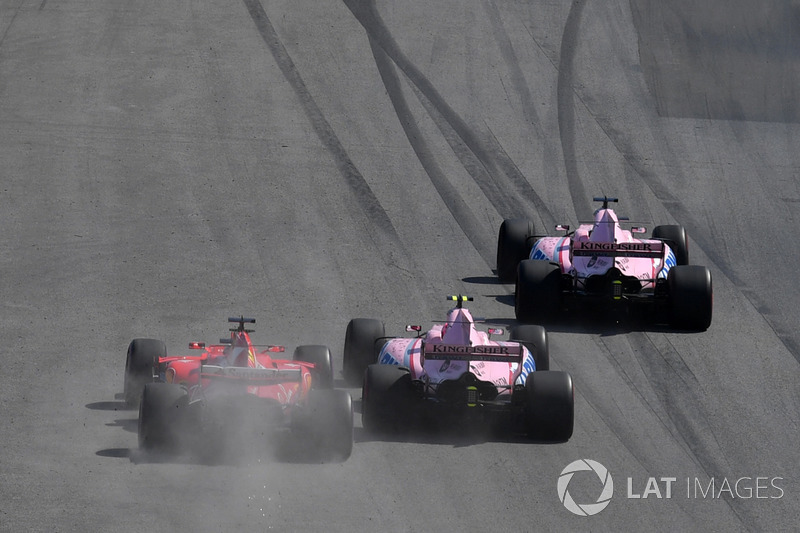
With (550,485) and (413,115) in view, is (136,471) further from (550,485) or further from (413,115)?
(413,115)

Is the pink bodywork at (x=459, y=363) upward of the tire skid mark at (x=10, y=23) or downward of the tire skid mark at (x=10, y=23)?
downward

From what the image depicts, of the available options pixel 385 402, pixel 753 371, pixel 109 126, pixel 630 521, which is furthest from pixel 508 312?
pixel 109 126

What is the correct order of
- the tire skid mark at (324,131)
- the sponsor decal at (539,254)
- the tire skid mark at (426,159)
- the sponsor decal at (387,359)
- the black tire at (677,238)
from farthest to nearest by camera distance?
the tire skid mark at (324,131) < the tire skid mark at (426,159) < the black tire at (677,238) < the sponsor decal at (539,254) < the sponsor decal at (387,359)

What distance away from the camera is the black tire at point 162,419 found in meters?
17.8

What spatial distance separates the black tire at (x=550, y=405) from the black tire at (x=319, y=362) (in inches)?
119

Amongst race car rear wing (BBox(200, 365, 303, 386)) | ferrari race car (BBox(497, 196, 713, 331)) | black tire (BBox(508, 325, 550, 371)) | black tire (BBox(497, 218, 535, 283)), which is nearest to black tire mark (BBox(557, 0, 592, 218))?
black tire (BBox(497, 218, 535, 283))

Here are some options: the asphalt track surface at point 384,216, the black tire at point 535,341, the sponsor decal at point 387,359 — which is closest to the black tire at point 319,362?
the sponsor decal at point 387,359

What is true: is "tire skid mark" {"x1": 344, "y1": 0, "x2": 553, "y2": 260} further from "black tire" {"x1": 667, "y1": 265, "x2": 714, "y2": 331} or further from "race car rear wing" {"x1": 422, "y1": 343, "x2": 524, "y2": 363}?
"race car rear wing" {"x1": 422, "y1": 343, "x2": 524, "y2": 363}

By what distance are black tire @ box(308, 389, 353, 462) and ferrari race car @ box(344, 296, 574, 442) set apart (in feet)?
4.79

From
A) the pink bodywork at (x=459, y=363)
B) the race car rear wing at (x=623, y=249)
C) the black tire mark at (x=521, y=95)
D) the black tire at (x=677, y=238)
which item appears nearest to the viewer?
the pink bodywork at (x=459, y=363)

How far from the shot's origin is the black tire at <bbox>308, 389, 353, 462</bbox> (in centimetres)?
1803

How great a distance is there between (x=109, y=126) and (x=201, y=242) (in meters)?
7.30

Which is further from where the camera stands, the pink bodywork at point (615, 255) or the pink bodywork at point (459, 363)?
the pink bodywork at point (615, 255)

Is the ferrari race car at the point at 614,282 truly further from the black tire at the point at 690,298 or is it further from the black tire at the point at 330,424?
the black tire at the point at 330,424
